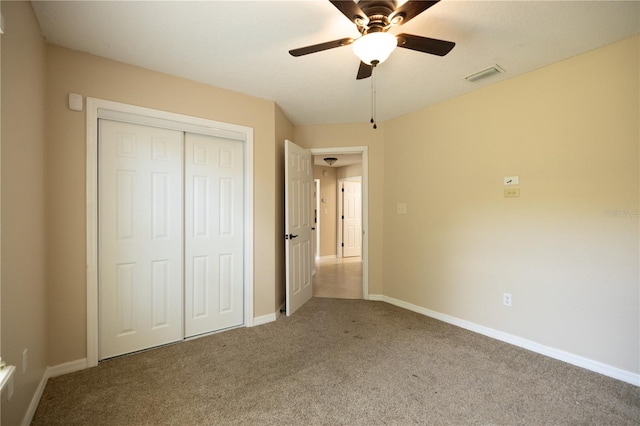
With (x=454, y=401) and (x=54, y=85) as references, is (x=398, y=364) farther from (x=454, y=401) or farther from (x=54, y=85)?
(x=54, y=85)

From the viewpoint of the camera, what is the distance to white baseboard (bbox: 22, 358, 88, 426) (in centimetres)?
156

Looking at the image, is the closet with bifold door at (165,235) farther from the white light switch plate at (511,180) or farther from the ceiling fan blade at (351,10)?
the white light switch plate at (511,180)

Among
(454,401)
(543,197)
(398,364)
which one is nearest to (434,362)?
(398,364)

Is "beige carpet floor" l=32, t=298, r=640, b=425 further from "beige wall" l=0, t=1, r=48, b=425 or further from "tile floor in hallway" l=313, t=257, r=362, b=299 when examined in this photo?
"tile floor in hallway" l=313, t=257, r=362, b=299

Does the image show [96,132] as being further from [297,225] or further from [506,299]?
[506,299]

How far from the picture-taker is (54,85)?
1.97 meters

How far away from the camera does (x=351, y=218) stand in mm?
7051

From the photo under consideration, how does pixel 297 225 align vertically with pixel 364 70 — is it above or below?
below

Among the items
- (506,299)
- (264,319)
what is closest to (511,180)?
(506,299)

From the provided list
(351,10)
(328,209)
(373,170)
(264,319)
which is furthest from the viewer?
Result: (328,209)

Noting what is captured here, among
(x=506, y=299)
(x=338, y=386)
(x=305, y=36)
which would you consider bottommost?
(x=338, y=386)

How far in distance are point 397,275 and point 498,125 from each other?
202 centimetres

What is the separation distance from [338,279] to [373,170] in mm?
2145

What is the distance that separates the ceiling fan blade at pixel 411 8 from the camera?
1.30m
